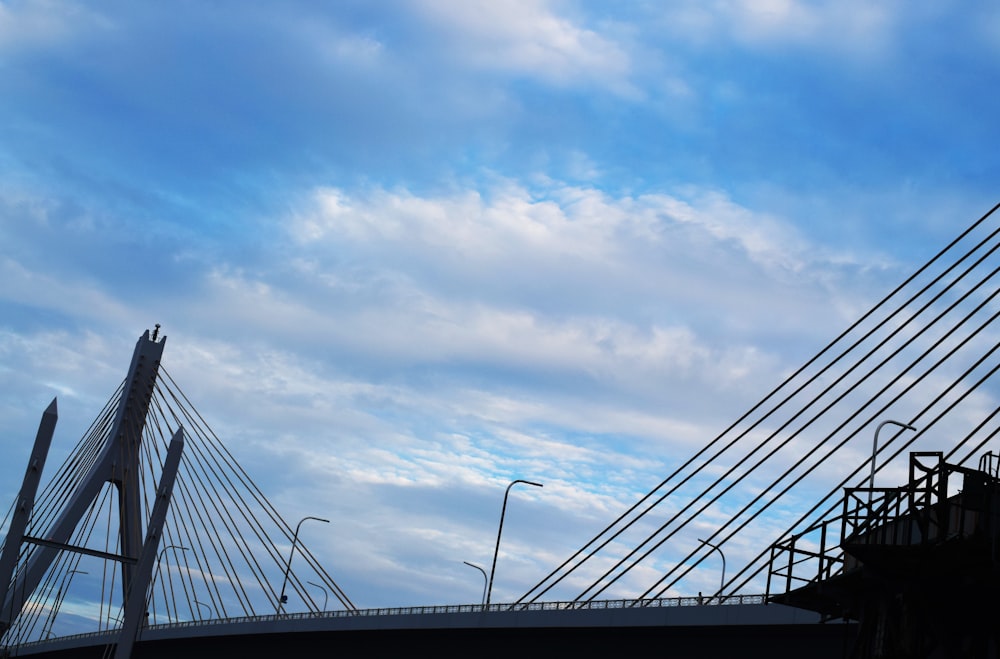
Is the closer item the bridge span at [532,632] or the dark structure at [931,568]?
the dark structure at [931,568]

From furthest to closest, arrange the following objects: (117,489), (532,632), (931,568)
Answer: (117,489) → (532,632) → (931,568)

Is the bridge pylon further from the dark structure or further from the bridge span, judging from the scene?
the dark structure

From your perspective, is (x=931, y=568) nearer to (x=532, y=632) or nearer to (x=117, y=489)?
(x=532, y=632)

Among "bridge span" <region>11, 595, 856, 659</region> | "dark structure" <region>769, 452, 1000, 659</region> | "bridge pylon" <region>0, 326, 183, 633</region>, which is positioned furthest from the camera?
"bridge pylon" <region>0, 326, 183, 633</region>

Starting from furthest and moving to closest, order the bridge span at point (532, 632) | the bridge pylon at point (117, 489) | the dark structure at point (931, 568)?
1. the bridge pylon at point (117, 489)
2. the bridge span at point (532, 632)
3. the dark structure at point (931, 568)

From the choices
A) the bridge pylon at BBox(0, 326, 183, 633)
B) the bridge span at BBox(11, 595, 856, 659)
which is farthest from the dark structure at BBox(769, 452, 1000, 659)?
the bridge pylon at BBox(0, 326, 183, 633)

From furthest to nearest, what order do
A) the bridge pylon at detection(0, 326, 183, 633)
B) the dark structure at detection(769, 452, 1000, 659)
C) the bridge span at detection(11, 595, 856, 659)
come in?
the bridge pylon at detection(0, 326, 183, 633)
the bridge span at detection(11, 595, 856, 659)
the dark structure at detection(769, 452, 1000, 659)

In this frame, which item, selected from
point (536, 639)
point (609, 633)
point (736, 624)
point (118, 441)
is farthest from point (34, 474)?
point (736, 624)

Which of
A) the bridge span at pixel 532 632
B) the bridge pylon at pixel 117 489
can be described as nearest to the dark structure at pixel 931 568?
the bridge span at pixel 532 632

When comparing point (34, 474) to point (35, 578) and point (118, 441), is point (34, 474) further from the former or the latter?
point (118, 441)

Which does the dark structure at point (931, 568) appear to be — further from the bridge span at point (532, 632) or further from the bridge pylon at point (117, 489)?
the bridge pylon at point (117, 489)

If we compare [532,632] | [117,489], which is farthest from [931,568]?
[117,489]

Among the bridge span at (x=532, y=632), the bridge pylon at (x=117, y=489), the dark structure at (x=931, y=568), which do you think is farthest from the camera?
the bridge pylon at (x=117, y=489)

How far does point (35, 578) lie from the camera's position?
5622 cm
